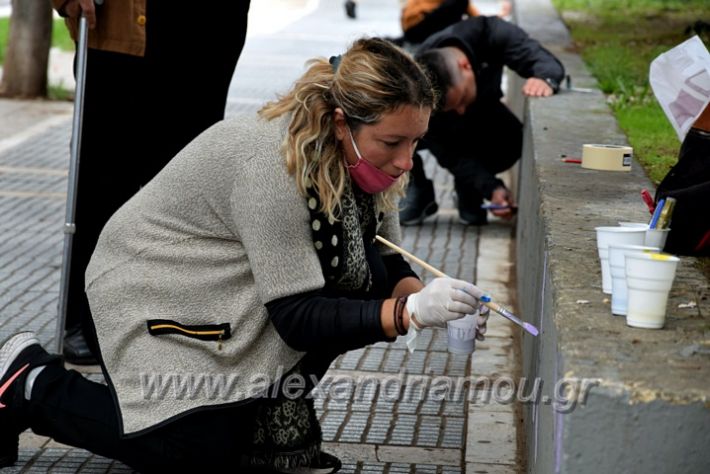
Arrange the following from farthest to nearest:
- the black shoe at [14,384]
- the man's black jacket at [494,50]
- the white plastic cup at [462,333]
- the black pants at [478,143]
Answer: the black pants at [478,143]
the man's black jacket at [494,50]
the black shoe at [14,384]
the white plastic cup at [462,333]

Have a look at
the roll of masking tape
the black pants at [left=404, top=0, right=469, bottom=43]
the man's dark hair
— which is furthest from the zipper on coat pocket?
the black pants at [left=404, top=0, right=469, bottom=43]

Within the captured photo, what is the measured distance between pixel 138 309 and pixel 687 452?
1667 mm

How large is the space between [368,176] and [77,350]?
167cm

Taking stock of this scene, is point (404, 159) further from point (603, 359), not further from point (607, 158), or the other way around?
point (607, 158)

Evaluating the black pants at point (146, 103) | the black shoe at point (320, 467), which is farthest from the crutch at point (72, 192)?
the black shoe at point (320, 467)

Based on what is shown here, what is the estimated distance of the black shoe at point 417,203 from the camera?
22.1 ft

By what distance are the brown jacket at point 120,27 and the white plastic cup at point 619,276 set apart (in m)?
2.28

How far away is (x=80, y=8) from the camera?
4160mm

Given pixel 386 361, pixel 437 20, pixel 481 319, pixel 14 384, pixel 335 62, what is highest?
pixel 335 62

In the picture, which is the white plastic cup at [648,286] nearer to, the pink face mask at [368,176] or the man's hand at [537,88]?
the pink face mask at [368,176]

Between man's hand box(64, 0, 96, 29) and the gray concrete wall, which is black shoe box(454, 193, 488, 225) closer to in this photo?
the gray concrete wall

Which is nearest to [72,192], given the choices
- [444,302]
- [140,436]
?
[140,436]

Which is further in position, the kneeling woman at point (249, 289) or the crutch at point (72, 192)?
the crutch at point (72, 192)

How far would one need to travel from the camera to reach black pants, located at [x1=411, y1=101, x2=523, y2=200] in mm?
6438
